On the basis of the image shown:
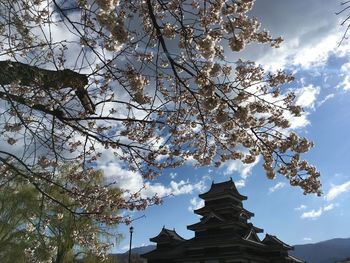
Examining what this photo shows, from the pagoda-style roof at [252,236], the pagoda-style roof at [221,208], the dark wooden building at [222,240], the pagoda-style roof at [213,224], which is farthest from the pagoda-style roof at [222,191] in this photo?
the pagoda-style roof at [252,236]

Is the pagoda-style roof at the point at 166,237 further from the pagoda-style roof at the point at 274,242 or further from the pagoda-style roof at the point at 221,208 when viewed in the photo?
the pagoda-style roof at the point at 274,242

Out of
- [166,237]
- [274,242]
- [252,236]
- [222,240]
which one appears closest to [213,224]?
[222,240]

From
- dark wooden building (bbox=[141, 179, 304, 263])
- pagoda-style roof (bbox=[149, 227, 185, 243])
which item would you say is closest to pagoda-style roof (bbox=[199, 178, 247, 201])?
dark wooden building (bbox=[141, 179, 304, 263])

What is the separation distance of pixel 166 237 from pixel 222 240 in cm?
717

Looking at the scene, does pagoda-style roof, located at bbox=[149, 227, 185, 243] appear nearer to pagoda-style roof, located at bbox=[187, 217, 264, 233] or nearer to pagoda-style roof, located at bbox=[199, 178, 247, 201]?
pagoda-style roof, located at bbox=[187, 217, 264, 233]

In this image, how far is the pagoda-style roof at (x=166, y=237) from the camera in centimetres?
3244

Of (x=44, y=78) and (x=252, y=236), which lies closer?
(x=44, y=78)

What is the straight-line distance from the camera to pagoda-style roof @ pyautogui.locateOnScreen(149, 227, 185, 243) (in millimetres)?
32438

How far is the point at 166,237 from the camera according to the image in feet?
107

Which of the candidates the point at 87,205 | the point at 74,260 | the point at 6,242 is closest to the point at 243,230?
the point at 74,260

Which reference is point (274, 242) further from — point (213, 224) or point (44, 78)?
point (44, 78)

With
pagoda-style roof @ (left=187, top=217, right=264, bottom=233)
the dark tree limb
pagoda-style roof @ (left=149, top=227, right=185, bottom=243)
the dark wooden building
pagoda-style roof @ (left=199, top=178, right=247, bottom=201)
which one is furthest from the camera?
pagoda-style roof @ (left=149, top=227, right=185, bottom=243)

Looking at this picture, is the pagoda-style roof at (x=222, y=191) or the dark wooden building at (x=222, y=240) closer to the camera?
the dark wooden building at (x=222, y=240)

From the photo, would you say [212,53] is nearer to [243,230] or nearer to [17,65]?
[17,65]
